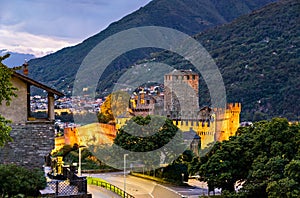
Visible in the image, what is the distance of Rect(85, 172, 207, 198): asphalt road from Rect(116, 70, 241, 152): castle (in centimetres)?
1055

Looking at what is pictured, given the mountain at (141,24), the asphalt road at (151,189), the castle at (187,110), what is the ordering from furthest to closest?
the mountain at (141,24), the castle at (187,110), the asphalt road at (151,189)

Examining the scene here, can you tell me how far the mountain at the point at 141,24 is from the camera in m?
88.0

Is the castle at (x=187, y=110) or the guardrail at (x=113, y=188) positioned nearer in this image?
the guardrail at (x=113, y=188)

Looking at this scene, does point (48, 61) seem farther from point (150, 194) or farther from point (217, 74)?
point (150, 194)

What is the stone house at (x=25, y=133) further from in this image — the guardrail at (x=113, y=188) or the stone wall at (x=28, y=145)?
the guardrail at (x=113, y=188)

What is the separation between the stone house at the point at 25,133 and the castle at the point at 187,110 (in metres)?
24.5

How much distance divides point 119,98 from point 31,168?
3831 centimetres

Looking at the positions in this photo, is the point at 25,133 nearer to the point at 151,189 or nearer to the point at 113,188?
the point at 113,188

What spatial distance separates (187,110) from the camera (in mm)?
52125

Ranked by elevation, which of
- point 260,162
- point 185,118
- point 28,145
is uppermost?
point 185,118

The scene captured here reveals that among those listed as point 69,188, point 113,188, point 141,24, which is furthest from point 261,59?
point 69,188

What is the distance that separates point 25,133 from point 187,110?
39.4 m

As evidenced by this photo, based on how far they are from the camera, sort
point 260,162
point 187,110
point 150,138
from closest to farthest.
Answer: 1. point 260,162
2. point 150,138
3. point 187,110

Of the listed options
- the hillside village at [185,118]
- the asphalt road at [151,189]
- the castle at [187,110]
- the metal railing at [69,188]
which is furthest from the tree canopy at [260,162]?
the castle at [187,110]
